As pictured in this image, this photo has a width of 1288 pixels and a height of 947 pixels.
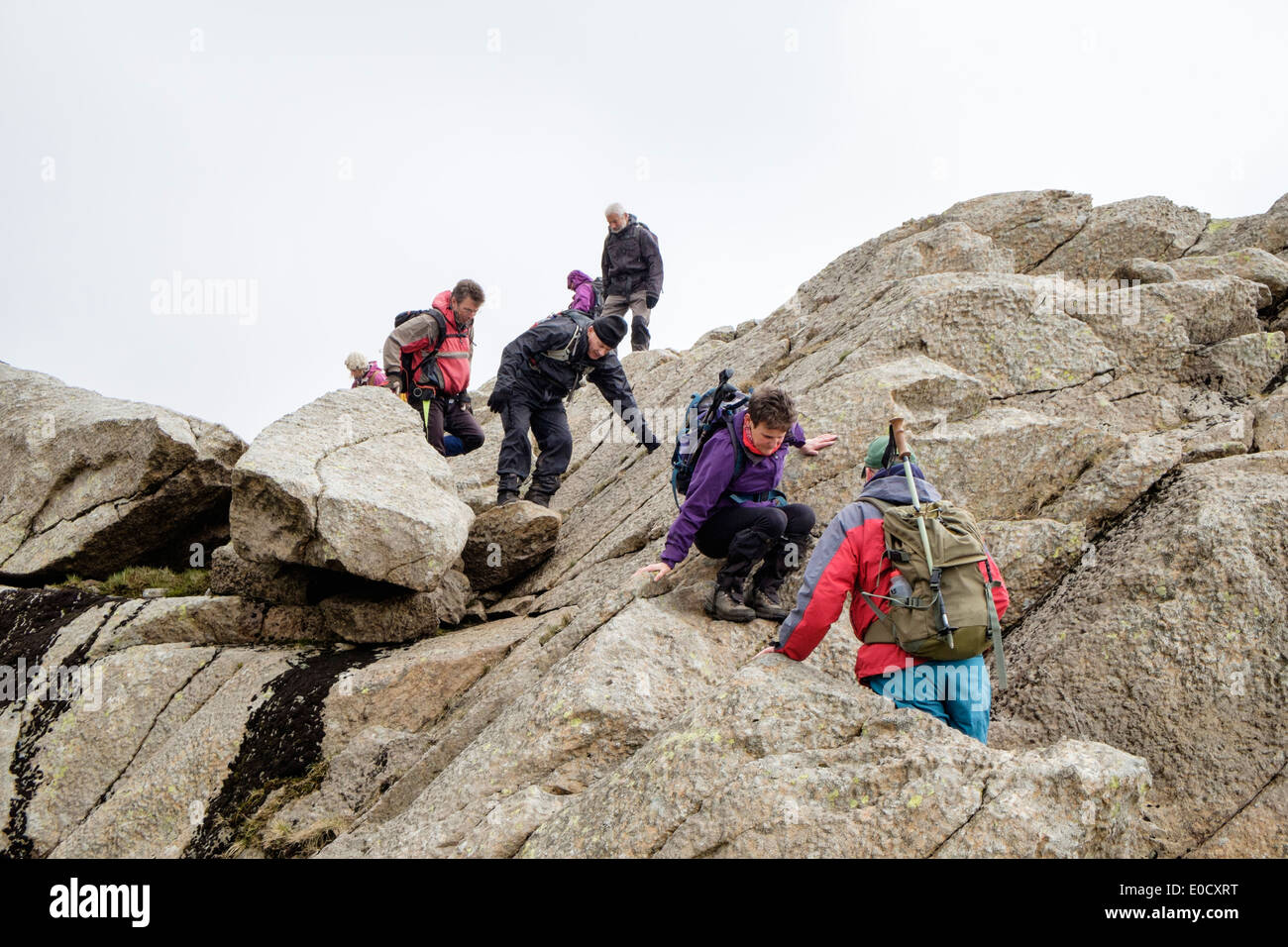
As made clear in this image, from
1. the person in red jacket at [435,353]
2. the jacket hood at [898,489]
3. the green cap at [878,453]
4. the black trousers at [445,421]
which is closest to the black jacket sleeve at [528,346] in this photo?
the person in red jacket at [435,353]

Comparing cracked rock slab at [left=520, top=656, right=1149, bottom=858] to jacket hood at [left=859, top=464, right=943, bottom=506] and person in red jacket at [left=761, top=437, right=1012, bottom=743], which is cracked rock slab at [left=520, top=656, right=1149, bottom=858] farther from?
jacket hood at [left=859, top=464, right=943, bottom=506]

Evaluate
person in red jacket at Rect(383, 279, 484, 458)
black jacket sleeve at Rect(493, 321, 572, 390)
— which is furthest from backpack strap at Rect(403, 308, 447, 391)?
black jacket sleeve at Rect(493, 321, 572, 390)

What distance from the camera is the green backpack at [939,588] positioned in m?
7.18

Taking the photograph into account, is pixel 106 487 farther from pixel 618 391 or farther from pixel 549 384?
pixel 618 391

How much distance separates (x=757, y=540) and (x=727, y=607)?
0.99m

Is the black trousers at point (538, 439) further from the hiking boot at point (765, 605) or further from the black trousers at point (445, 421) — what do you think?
the hiking boot at point (765, 605)

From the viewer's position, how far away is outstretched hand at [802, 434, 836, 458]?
12742 millimetres

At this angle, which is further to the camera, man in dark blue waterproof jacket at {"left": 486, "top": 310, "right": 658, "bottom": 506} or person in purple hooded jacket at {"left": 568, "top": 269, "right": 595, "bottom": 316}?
person in purple hooded jacket at {"left": 568, "top": 269, "right": 595, "bottom": 316}

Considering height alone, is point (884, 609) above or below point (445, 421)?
above

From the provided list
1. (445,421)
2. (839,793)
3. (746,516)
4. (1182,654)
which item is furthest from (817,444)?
(445,421)

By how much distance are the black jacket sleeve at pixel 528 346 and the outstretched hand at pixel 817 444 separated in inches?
232

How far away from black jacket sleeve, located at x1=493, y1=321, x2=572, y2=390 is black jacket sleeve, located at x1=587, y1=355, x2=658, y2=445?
104cm

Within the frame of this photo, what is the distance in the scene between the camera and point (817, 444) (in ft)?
42.2

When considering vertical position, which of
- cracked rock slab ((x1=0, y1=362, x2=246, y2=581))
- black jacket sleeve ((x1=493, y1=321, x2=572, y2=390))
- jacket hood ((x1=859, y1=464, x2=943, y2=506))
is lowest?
cracked rock slab ((x1=0, y1=362, x2=246, y2=581))
